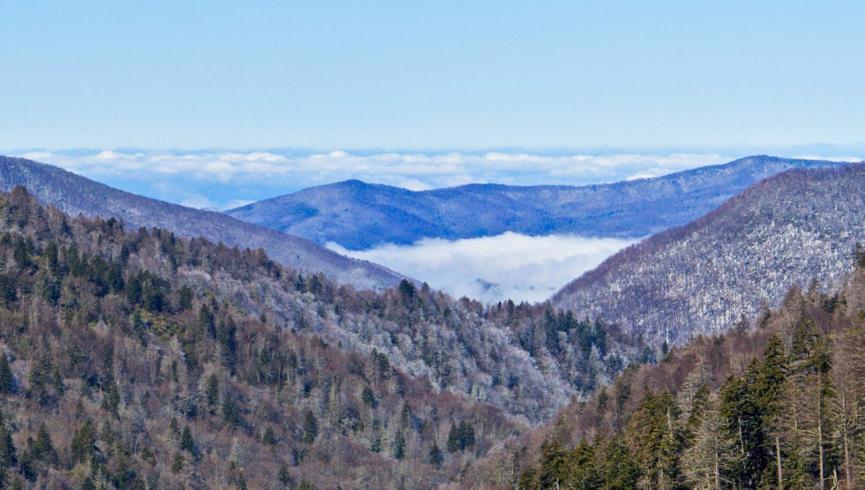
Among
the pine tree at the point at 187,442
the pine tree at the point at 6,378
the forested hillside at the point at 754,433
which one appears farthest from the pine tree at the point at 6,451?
the forested hillside at the point at 754,433

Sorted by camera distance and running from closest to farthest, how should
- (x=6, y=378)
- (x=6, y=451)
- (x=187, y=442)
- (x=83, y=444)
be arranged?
(x=6, y=451), (x=83, y=444), (x=6, y=378), (x=187, y=442)

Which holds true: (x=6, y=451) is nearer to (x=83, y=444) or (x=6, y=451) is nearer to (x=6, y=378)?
(x=83, y=444)

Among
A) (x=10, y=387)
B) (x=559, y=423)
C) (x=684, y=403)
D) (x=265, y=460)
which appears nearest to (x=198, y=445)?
(x=265, y=460)

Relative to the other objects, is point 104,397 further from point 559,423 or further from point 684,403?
point 684,403

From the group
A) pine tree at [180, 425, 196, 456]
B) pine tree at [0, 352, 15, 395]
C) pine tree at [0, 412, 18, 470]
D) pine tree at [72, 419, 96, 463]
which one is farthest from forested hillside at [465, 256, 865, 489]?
pine tree at [0, 352, 15, 395]

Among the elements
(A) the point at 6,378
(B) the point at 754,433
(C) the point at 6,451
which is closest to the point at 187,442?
(A) the point at 6,378

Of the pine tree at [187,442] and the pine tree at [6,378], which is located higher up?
the pine tree at [6,378]

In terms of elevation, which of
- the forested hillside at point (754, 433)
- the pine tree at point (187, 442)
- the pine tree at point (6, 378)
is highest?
the forested hillside at point (754, 433)

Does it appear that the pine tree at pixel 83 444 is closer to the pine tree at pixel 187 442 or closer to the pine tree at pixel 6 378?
the pine tree at pixel 187 442

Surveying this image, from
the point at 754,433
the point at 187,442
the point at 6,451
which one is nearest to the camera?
the point at 754,433

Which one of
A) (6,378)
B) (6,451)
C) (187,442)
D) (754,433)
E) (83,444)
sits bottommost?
(187,442)

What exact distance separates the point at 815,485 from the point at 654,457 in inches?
642

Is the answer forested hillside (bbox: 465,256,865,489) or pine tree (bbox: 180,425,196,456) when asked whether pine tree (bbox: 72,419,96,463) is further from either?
forested hillside (bbox: 465,256,865,489)

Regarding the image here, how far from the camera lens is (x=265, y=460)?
19512 cm
